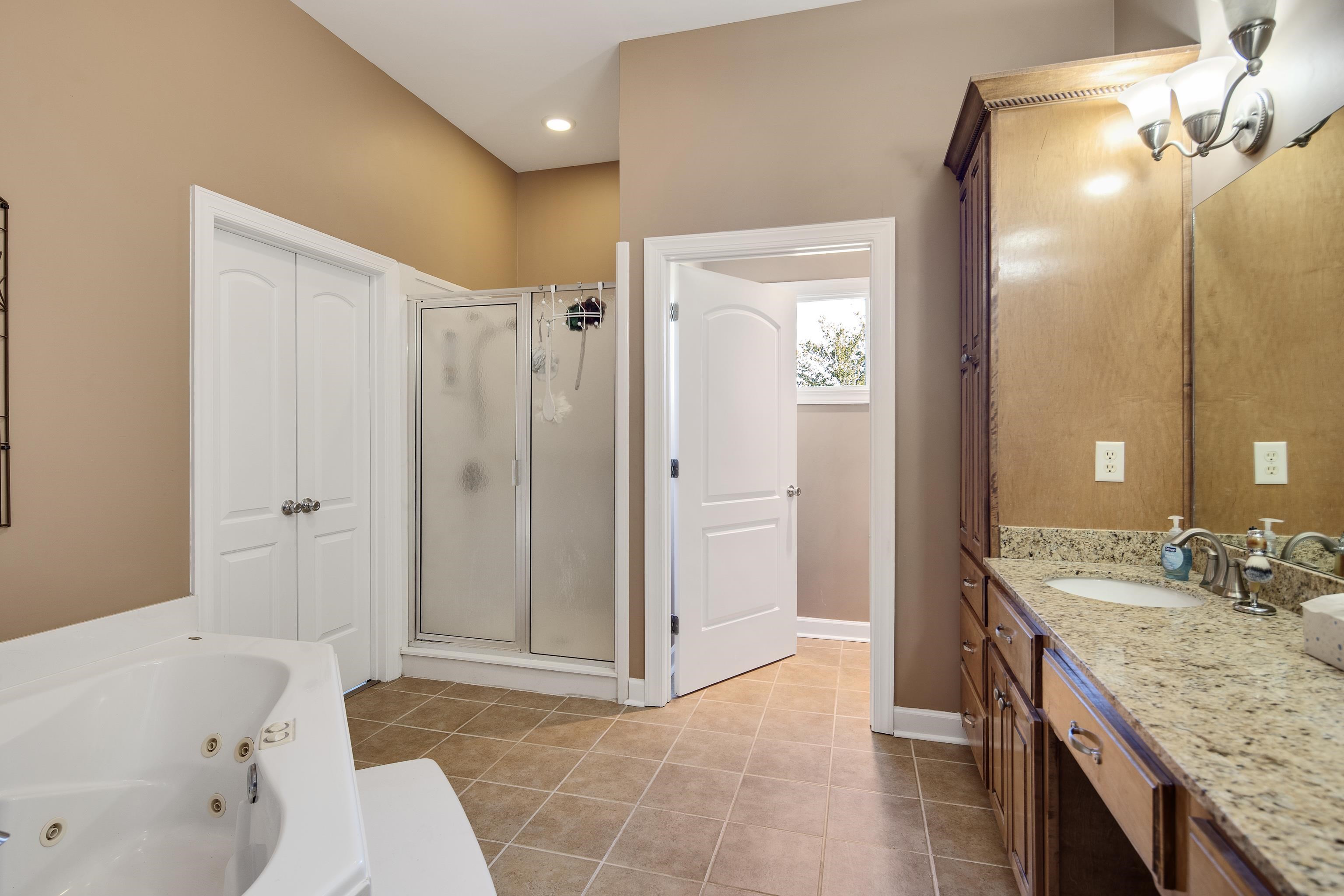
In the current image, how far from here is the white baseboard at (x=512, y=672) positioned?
293cm

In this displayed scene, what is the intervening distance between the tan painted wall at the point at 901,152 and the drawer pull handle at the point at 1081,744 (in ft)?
4.37

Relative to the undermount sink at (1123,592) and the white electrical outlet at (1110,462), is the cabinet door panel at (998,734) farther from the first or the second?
the white electrical outlet at (1110,462)

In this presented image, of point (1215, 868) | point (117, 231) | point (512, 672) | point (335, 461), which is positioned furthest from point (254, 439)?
point (1215, 868)

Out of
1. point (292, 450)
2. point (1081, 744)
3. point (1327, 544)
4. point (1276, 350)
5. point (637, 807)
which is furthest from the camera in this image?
point (292, 450)

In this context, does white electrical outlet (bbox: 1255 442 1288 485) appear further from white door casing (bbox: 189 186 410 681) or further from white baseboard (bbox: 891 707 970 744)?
white door casing (bbox: 189 186 410 681)

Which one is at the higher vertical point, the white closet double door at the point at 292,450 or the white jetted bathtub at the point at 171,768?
the white closet double door at the point at 292,450

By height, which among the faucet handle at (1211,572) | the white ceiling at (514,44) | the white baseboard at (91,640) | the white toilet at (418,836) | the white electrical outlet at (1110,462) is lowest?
the white toilet at (418,836)

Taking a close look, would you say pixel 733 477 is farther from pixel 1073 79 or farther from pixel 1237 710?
pixel 1237 710

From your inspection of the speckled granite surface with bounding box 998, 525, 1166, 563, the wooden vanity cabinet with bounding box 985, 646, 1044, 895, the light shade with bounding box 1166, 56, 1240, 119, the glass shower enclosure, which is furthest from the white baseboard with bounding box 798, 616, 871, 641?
the light shade with bounding box 1166, 56, 1240, 119

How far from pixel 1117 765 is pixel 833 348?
3049 millimetres

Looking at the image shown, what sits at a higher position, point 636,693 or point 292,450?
point 292,450

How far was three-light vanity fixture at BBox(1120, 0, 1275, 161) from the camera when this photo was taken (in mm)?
1486

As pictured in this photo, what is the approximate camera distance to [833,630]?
3793 millimetres

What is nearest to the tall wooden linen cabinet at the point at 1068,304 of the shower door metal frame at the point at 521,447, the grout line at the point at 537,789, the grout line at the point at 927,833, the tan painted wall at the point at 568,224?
the grout line at the point at 927,833
